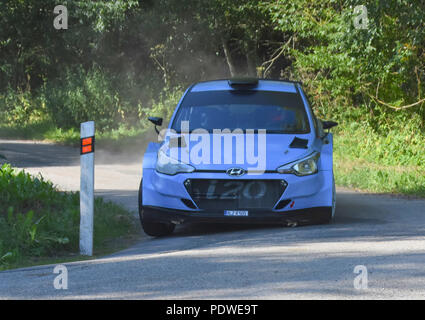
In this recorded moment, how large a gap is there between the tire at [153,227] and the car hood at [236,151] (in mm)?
685

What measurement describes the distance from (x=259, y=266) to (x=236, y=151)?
2293 millimetres

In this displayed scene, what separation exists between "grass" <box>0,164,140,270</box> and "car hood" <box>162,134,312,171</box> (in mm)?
1288

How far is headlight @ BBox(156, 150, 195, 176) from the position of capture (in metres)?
8.81

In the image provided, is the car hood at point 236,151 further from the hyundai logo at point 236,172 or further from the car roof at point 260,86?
the car roof at point 260,86

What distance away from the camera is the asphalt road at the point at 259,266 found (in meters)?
5.77

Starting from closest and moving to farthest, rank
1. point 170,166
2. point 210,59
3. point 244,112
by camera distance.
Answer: point 170,166 < point 244,112 < point 210,59

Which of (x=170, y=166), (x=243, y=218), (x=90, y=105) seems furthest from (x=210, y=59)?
(x=243, y=218)

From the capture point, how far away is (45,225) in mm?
8812

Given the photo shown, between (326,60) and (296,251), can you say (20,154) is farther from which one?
(296,251)

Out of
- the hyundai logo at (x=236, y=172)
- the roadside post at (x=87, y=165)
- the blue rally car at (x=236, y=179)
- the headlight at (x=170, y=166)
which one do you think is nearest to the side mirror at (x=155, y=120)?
the blue rally car at (x=236, y=179)

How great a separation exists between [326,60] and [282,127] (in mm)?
10775

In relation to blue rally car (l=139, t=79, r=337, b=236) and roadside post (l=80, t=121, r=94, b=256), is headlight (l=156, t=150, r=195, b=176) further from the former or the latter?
roadside post (l=80, t=121, r=94, b=256)

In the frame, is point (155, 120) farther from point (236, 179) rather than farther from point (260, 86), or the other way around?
point (236, 179)

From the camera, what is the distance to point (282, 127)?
9.76m
